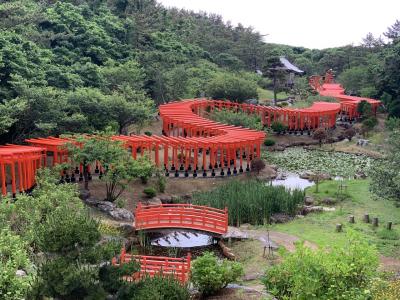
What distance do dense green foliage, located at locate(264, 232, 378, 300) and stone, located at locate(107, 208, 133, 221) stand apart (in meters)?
12.3

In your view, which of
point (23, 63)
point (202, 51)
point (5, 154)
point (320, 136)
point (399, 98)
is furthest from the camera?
point (202, 51)

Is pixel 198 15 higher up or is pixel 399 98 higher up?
pixel 198 15

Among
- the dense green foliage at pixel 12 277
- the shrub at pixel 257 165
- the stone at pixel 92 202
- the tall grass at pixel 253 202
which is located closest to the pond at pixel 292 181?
the shrub at pixel 257 165

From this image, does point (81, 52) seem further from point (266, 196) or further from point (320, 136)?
point (266, 196)

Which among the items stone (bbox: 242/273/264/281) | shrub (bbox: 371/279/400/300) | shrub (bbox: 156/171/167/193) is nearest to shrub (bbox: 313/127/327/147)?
shrub (bbox: 156/171/167/193)

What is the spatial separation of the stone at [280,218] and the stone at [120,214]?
19.8 feet

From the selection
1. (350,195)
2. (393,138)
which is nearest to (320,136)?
(350,195)

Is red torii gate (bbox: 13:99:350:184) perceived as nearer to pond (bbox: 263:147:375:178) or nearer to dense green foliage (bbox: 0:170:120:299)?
pond (bbox: 263:147:375:178)

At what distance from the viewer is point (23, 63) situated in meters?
27.8

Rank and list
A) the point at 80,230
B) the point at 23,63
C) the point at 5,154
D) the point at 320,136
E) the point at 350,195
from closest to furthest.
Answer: the point at 80,230 → the point at 5,154 → the point at 350,195 → the point at 23,63 → the point at 320,136

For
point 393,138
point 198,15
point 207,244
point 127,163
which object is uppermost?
point 198,15

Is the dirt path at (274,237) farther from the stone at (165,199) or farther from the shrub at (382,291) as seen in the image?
the shrub at (382,291)

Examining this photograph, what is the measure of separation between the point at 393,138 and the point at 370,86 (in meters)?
32.8

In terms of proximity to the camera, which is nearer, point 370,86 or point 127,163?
point 127,163
